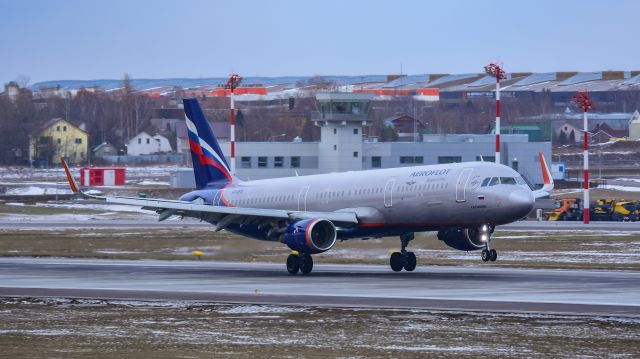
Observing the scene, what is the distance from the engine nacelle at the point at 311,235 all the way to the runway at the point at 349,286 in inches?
47.9

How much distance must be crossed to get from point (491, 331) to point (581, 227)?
58.9 metres

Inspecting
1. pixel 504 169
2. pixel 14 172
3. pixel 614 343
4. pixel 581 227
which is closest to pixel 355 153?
pixel 581 227

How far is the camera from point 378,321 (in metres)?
30.0

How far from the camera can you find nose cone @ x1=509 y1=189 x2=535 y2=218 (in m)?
44.0

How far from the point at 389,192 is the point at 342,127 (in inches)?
3001

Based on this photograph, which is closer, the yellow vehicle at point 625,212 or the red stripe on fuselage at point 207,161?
the red stripe on fuselage at point 207,161

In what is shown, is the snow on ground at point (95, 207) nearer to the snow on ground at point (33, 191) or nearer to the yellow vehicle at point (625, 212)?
the snow on ground at point (33, 191)

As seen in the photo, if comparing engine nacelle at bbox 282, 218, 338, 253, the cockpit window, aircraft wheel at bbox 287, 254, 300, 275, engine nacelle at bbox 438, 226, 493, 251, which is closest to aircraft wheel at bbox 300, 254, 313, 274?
aircraft wheel at bbox 287, 254, 300, 275

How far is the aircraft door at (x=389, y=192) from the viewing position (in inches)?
1866

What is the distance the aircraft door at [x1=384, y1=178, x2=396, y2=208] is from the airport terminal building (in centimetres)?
7496

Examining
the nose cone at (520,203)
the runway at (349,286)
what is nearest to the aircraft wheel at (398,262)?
the runway at (349,286)

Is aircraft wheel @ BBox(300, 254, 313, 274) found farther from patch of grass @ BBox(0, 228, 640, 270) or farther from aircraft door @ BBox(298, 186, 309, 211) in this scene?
aircraft door @ BBox(298, 186, 309, 211)

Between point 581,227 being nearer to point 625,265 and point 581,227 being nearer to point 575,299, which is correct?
point 625,265

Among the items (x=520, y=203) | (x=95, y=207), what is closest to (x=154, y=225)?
(x=95, y=207)
